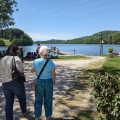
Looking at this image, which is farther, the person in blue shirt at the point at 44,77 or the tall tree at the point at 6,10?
the tall tree at the point at 6,10

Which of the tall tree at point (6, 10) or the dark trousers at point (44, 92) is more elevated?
the tall tree at point (6, 10)

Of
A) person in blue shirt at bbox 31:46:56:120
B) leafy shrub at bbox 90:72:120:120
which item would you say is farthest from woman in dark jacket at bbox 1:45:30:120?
leafy shrub at bbox 90:72:120:120

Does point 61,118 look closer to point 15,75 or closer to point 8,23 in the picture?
point 15,75

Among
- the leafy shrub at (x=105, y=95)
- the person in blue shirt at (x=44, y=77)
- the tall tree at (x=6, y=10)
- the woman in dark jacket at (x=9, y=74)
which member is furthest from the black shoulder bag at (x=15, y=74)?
the tall tree at (x=6, y=10)

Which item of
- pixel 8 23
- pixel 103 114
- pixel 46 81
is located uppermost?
pixel 8 23

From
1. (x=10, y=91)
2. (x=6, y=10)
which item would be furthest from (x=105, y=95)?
(x=6, y=10)

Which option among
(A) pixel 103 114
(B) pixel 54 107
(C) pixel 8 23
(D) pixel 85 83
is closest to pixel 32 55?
(C) pixel 8 23

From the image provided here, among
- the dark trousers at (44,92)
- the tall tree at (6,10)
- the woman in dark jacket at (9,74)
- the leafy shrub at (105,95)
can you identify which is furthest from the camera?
the tall tree at (6,10)

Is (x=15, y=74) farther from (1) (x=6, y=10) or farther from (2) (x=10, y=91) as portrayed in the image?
(1) (x=6, y=10)

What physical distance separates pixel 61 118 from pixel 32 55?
20909 mm

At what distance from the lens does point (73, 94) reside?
6906mm

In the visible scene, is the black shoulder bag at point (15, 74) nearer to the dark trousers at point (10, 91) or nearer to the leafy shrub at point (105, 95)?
the dark trousers at point (10, 91)

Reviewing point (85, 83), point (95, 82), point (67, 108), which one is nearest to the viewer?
point (95, 82)

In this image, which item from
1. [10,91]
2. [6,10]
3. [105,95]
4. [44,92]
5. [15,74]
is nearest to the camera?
[105,95]
